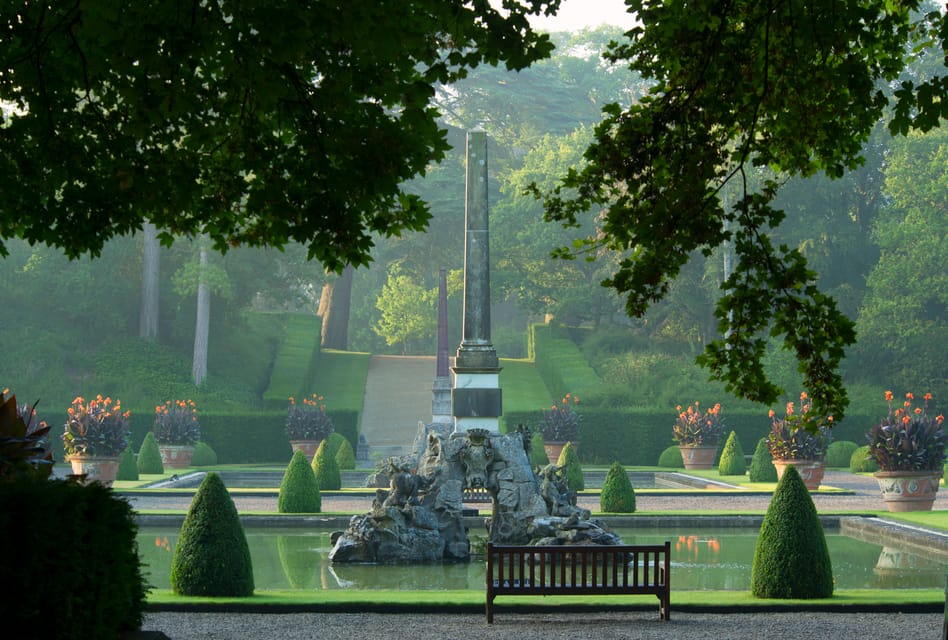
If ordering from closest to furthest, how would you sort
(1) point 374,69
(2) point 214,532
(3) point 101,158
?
(1) point 374,69 < (3) point 101,158 < (2) point 214,532

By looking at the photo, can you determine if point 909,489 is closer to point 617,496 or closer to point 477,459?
point 617,496

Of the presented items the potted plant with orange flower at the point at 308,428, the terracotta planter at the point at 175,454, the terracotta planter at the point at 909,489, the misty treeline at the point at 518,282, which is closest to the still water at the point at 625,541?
the terracotta planter at the point at 909,489

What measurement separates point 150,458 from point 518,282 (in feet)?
80.7

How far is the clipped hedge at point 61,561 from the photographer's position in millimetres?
5703

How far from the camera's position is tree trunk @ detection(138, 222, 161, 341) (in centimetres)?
4359

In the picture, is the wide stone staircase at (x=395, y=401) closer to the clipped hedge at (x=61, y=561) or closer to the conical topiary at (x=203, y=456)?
the conical topiary at (x=203, y=456)

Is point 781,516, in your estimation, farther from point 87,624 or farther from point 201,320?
point 201,320

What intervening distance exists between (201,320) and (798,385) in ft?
69.0

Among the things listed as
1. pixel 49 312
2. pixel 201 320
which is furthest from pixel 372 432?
pixel 49 312

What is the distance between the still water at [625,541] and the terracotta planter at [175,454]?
14224 millimetres

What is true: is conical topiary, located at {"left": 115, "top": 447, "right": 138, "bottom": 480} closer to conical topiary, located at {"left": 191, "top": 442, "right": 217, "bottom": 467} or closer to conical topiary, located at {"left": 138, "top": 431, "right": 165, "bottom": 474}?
conical topiary, located at {"left": 138, "top": 431, "right": 165, "bottom": 474}

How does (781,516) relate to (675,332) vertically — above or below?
below

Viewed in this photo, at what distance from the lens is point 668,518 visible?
789 inches

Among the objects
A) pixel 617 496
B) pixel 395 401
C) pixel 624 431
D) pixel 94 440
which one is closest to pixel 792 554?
pixel 617 496
